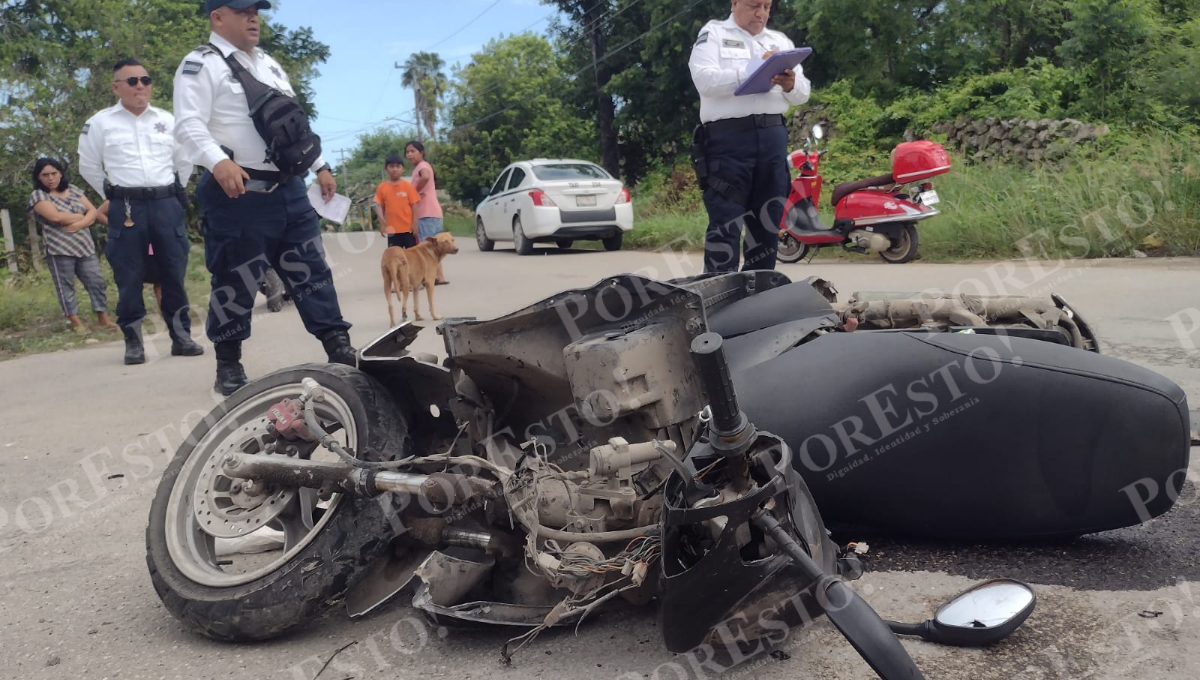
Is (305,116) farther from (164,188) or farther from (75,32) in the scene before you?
(75,32)

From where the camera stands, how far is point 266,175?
4652 mm

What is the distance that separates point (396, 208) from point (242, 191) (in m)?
5.57

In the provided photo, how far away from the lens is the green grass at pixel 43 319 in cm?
847

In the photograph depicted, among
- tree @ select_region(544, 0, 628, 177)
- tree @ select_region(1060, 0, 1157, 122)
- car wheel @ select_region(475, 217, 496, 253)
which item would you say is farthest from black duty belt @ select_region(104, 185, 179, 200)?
tree @ select_region(544, 0, 628, 177)

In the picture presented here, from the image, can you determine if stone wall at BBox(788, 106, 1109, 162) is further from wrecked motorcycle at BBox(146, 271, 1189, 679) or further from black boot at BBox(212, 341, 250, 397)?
wrecked motorcycle at BBox(146, 271, 1189, 679)

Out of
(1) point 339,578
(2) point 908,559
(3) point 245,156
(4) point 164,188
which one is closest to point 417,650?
(1) point 339,578

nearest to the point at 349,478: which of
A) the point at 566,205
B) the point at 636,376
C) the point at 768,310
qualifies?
the point at 636,376

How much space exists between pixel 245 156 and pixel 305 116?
358 millimetres

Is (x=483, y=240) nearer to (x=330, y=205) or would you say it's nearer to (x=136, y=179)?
(x=136, y=179)

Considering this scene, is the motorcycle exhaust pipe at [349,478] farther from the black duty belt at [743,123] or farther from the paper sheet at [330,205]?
the black duty belt at [743,123]

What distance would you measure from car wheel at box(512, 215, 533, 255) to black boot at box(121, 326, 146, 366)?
351 inches

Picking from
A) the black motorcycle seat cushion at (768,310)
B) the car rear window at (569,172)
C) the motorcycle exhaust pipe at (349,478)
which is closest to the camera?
the motorcycle exhaust pipe at (349,478)

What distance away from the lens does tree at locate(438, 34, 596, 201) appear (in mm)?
31906

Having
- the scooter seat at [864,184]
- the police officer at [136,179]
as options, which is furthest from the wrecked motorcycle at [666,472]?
the scooter seat at [864,184]
